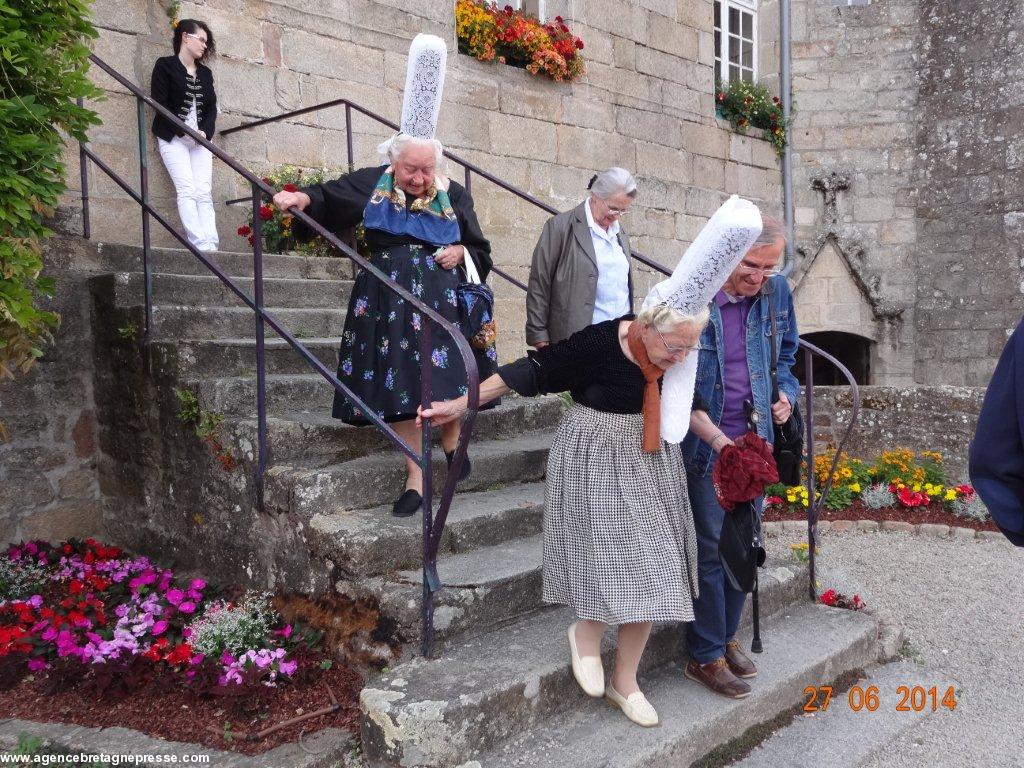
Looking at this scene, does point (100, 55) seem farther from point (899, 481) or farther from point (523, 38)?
point (899, 481)

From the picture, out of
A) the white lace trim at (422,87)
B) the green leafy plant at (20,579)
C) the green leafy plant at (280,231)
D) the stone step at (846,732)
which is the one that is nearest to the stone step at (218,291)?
the green leafy plant at (280,231)

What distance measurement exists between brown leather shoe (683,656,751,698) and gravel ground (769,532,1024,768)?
506mm

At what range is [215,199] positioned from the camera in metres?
5.75

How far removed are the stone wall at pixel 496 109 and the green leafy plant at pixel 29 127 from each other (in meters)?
2.25

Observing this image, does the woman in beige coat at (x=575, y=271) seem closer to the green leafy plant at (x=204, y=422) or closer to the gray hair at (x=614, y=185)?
the gray hair at (x=614, y=185)

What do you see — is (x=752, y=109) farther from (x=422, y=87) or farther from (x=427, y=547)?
(x=427, y=547)

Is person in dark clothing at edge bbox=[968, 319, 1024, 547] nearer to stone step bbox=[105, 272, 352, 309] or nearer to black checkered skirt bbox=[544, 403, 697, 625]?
black checkered skirt bbox=[544, 403, 697, 625]

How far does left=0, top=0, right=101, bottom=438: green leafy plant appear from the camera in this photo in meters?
2.78

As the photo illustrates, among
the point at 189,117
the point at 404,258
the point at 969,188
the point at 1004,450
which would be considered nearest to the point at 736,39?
the point at 969,188

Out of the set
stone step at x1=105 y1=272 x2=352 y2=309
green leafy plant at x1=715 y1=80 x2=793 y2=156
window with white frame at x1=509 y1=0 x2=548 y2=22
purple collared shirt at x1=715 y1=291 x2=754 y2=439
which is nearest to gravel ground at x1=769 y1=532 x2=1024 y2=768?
purple collared shirt at x1=715 y1=291 x2=754 y2=439

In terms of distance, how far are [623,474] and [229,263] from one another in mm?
3190

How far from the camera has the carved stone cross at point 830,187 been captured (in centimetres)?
1046

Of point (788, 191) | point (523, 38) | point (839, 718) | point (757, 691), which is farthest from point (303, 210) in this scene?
point (788, 191)

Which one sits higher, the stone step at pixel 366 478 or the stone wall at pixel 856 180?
the stone wall at pixel 856 180
